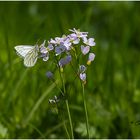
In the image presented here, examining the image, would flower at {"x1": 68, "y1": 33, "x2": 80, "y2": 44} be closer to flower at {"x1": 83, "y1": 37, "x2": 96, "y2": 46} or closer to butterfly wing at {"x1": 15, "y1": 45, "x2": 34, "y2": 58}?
flower at {"x1": 83, "y1": 37, "x2": 96, "y2": 46}

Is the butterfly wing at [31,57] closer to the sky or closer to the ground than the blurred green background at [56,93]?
closer to the sky

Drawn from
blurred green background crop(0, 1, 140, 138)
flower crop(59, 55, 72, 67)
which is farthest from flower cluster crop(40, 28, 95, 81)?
blurred green background crop(0, 1, 140, 138)

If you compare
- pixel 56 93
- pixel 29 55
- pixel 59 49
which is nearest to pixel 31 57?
pixel 29 55

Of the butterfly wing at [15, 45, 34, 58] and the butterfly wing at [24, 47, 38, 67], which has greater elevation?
the butterfly wing at [15, 45, 34, 58]

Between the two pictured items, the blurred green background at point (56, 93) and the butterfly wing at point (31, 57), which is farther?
the blurred green background at point (56, 93)

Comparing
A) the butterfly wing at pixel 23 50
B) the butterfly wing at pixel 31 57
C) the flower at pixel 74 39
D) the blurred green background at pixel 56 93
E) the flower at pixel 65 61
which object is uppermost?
the flower at pixel 74 39

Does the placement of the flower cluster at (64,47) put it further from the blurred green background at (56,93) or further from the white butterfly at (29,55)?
the blurred green background at (56,93)

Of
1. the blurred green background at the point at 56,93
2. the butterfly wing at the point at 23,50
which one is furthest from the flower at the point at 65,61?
the blurred green background at the point at 56,93

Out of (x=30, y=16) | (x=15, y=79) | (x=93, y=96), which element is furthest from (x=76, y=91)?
(x=30, y=16)

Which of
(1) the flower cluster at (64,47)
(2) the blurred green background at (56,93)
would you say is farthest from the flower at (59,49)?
(2) the blurred green background at (56,93)
